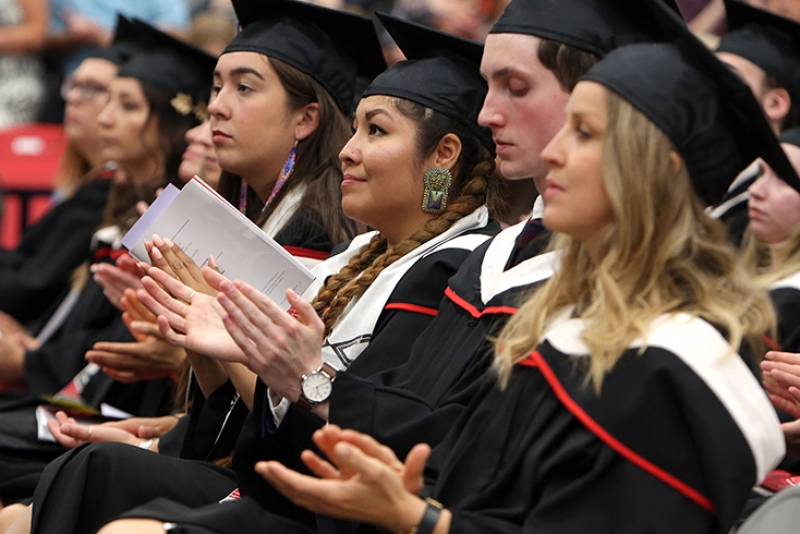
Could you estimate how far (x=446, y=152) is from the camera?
3.12 metres

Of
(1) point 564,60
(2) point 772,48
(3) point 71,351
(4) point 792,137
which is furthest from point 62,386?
(2) point 772,48

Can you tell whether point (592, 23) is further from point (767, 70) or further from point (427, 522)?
point (767, 70)

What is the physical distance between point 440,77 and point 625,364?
1361 millimetres

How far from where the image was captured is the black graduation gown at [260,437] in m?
2.72

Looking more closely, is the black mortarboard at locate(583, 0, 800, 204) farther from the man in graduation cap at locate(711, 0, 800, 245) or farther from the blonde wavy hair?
the man in graduation cap at locate(711, 0, 800, 245)

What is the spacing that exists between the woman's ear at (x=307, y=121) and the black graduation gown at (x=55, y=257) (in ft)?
7.88

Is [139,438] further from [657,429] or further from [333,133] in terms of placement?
[657,429]

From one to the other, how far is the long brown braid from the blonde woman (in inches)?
33.2

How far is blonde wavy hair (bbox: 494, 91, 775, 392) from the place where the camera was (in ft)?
6.75

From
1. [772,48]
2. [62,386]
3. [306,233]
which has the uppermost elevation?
[772,48]

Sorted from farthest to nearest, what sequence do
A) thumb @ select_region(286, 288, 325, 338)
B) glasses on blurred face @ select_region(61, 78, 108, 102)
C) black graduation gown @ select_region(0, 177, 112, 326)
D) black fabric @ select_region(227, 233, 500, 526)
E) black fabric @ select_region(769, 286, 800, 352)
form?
1. glasses on blurred face @ select_region(61, 78, 108, 102)
2. black graduation gown @ select_region(0, 177, 112, 326)
3. black fabric @ select_region(769, 286, 800, 352)
4. black fabric @ select_region(227, 233, 500, 526)
5. thumb @ select_region(286, 288, 325, 338)

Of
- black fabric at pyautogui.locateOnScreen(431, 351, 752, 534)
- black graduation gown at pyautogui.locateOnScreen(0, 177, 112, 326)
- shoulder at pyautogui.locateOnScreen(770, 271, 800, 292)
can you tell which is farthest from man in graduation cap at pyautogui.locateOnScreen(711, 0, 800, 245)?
black graduation gown at pyautogui.locateOnScreen(0, 177, 112, 326)

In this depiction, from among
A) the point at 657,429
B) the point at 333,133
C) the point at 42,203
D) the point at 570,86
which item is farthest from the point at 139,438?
the point at 42,203

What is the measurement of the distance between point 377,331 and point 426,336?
26 cm
